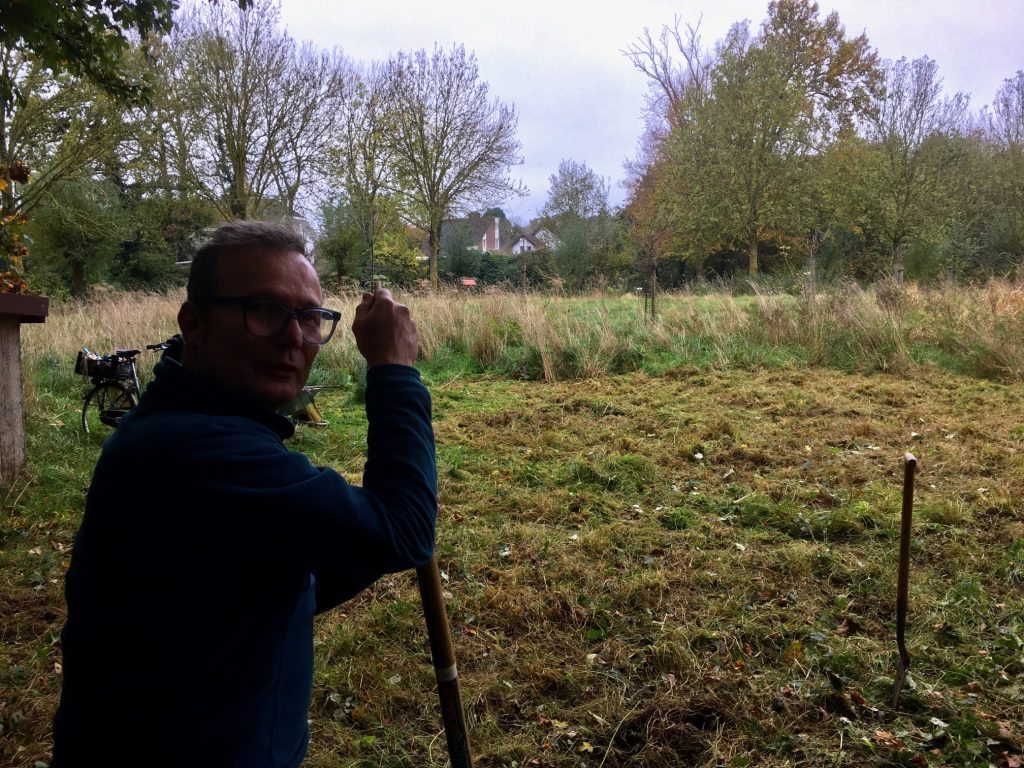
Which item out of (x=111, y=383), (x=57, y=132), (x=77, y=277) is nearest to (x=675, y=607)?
(x=111, y=383)

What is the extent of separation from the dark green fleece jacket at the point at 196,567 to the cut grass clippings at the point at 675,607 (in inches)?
3.6

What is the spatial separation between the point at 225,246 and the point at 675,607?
2770mm

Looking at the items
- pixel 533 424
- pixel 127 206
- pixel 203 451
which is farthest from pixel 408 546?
pixel 127 206

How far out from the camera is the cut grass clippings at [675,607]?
244 cm

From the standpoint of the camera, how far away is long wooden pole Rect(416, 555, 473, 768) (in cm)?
160

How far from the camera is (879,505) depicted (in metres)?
4.33

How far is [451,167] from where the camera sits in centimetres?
2331

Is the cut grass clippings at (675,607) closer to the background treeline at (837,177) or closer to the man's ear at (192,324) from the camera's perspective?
the man's ear at (192,324)

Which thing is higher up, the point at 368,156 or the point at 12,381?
the point at 368,156

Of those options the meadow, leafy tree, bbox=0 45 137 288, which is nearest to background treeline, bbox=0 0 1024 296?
leafy tree, bbox=0 45 137 288

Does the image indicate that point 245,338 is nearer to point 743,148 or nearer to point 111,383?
point 111,383

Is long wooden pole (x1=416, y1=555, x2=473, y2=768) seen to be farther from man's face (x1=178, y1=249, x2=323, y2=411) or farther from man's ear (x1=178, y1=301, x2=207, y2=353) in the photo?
man's ear (x1=178, y1=301, x2=207, y2=353)

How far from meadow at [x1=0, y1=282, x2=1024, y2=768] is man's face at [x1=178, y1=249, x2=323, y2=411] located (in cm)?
29

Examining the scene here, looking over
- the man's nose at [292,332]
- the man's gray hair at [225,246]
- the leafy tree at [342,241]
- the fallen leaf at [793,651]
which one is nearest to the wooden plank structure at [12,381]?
the man's gray hair at [225,246]
